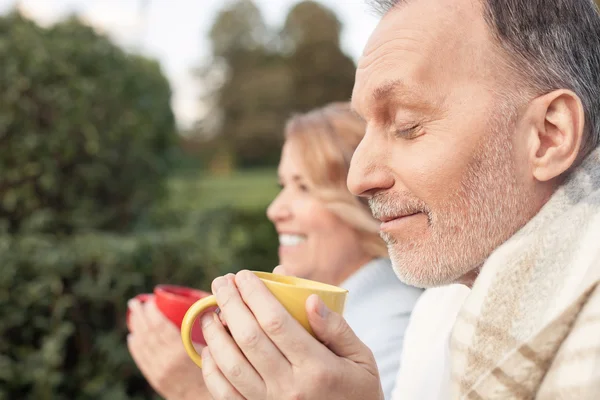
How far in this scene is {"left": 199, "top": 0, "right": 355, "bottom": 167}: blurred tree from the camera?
5438cm

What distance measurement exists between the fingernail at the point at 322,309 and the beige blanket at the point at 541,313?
256 millimetres

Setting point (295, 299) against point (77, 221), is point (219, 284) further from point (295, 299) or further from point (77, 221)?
point (77, 221)

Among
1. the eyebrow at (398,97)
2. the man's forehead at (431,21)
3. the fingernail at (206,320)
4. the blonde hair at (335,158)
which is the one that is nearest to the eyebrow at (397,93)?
the eyebrow at (398,97)

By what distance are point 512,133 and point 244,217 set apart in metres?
7.86

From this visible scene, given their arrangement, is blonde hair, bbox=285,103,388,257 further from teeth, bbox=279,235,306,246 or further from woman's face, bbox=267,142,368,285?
teeth, bbox=279,235,306,246

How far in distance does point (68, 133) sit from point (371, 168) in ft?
10.3

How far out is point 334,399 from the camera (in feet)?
4.15

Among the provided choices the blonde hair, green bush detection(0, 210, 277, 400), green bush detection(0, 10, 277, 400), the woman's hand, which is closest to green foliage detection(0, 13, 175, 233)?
green bush detection(0, 10, 277, 400)

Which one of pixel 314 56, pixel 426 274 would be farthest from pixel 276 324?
pixel 314 56

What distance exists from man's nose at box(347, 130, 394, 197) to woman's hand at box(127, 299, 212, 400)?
1.13 meters

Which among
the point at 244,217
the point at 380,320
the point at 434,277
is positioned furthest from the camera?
the point at 244,217

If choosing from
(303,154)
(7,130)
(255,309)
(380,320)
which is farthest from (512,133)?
(7,130)

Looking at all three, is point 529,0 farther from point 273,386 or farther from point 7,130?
point 7,130

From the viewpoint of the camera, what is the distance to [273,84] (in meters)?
56.0
